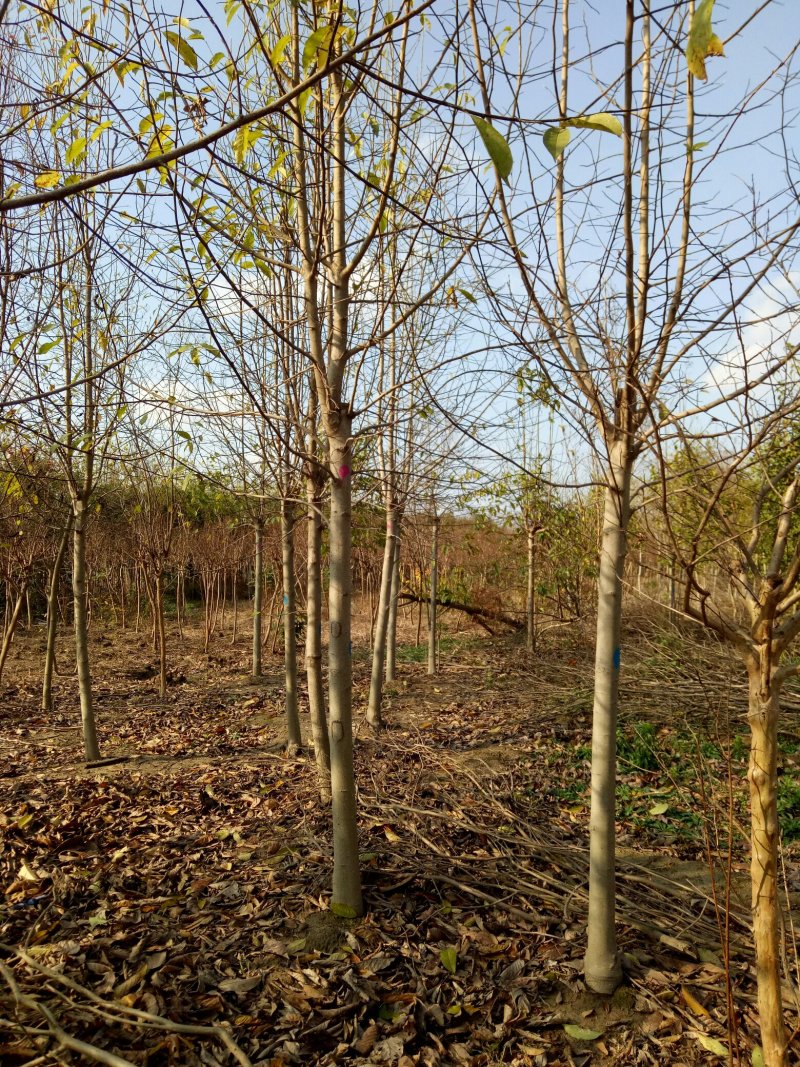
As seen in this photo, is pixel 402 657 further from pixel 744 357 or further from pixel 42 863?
pixel 744 357

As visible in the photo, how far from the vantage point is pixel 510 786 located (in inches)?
205

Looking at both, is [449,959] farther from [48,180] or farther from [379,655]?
[379,655]

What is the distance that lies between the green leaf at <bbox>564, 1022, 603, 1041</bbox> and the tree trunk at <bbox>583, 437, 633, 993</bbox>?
0.80ft

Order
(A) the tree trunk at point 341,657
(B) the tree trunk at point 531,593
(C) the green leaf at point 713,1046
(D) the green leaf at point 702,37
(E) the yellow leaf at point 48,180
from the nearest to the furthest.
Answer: (D) the green leaf at point 702,37 → (E) the yellow leaf at point 48,180 → (C) the green leaf at point 713,1046 → (A) the tree trunk at point 341,657 → (B) the tree trunk at point 531,593

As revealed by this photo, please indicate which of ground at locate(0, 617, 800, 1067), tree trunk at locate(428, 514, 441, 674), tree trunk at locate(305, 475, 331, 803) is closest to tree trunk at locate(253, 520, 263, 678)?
tree trunk at locate(428, 514, 441, 674)

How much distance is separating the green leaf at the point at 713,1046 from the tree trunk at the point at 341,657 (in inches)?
58.5

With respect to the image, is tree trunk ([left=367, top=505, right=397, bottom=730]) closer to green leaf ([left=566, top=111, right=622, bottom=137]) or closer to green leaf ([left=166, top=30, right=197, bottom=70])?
green leaf ([left=166, top=30, right=197, bottom=70])

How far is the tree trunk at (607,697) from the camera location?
2535mm

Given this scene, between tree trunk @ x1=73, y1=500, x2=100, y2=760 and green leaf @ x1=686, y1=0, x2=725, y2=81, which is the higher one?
green leaf @ x1=686, y1=0, x2=725, y2=81

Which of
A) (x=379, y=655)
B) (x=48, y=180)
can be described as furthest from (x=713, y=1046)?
(x=379, y=655)

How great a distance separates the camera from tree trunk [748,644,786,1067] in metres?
1.82

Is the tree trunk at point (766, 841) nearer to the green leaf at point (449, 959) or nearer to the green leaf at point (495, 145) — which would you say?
the green leaf at point (495, 145)

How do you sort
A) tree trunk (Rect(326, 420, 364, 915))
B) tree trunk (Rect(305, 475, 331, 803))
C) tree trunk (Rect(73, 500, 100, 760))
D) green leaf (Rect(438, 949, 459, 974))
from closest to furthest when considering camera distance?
green leaf (Rect(438, 949, 459, 974))
tree trunk (Rect(326, 420, 364, 915))
tree trunk (Rect(305, 475, 331, 803))
tree trunk (Rect(73, 500, 100, 760))

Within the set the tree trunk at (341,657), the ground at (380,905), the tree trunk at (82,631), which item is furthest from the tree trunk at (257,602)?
the tree trunk at (341,657)
